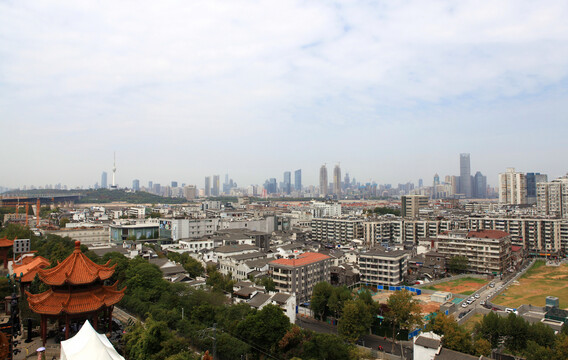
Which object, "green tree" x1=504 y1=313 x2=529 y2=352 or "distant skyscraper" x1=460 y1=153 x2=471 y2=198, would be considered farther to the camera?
"distant skyscraper" x1=460 y1=153 x2=471 y2=198

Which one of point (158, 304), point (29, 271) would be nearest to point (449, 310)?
point (158, 304)

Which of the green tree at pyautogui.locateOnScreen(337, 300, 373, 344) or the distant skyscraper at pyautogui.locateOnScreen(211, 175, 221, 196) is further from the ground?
Answer: the distant skyscraper at pyautogui.locateOnScreen(211, 175, 221, 196)

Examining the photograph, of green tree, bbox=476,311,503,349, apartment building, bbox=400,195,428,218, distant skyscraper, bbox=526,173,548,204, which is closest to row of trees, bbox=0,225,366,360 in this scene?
green tree, bbox=476,311,503,349

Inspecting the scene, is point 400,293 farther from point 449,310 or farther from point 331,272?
point 331,272

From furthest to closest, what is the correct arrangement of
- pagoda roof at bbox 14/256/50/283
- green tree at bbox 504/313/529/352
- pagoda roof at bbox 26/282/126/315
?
pagoda roof at bbox 14/256/50/283 < green tree at bbox 504/313/529/352 < pagoda roof at bbox 26/282/126/315

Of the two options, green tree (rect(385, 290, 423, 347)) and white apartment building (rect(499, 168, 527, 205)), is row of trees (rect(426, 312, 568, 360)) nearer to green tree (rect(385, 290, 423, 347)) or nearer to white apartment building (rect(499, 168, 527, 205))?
green tree (rect(385, 290, 423, 347))
